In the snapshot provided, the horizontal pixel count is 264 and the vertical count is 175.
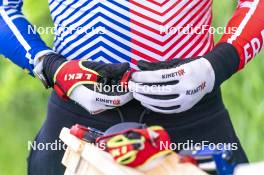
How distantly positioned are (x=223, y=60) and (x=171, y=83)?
135 mm

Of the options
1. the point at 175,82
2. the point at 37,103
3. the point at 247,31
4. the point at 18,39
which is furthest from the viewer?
the point at 37,103

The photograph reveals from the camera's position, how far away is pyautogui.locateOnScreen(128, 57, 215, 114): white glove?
165 cm

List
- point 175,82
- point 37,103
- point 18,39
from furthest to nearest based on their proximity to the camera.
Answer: point 37,103
point 18,39
point 175,82

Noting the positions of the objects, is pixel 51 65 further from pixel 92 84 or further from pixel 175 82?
pixel 175 82

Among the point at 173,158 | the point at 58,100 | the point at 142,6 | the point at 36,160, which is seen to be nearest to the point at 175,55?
the point at 142,6

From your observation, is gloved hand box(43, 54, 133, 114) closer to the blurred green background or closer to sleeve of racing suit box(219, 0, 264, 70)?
sleeve of racing suit box(219, 0, 264, 70)

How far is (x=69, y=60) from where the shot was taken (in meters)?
1.87

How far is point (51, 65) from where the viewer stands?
1.83m

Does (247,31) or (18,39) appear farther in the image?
(18,39)

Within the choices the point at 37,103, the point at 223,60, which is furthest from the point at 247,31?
the point at 37,103

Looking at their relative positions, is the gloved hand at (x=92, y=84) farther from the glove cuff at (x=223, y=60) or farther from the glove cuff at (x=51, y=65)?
the glove cuff at (x=223, y=60)

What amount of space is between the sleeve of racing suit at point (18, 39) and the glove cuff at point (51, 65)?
4cm

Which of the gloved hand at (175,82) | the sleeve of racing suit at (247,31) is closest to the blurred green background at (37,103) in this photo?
the sleeve of racing suit at (247,31)

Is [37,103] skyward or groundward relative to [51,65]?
groundward
